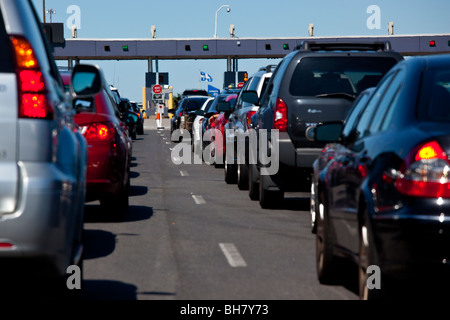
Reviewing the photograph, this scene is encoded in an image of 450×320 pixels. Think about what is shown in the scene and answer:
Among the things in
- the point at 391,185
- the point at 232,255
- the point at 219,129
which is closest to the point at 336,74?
the point at 232,255

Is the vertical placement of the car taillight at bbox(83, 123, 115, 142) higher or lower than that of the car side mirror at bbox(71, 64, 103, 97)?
lower

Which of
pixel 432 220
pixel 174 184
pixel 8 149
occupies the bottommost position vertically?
pixel 174 184

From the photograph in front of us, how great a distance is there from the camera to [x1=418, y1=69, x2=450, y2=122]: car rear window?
622 centimetres

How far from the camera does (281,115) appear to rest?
43.1 ft

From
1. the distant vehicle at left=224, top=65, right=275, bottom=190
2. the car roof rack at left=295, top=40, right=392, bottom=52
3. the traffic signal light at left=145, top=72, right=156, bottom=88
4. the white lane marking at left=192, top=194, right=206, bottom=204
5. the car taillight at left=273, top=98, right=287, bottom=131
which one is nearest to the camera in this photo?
the car taillight at left=273, top=98, right=287, bottom=131

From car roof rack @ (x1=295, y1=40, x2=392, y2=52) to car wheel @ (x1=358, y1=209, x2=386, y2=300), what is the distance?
22.6ft

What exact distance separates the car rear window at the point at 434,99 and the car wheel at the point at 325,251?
175cm

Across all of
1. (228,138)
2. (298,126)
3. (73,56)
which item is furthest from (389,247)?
(73,56)

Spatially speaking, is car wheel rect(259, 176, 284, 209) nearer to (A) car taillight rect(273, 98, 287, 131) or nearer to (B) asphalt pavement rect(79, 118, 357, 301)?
(B) asphalt pavement rect(79, 118, 357, 301)

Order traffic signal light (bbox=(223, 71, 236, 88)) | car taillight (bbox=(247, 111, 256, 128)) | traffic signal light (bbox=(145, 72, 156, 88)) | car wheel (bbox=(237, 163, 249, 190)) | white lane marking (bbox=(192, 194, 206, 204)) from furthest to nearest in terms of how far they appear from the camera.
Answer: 1. traffic signal light (bbox=(223, 71, 236, 88))
2. traffic signal light (bbox=(145, 72, 156, 88))
3. car wheel (bbox=(237, 163, 249, 190))
4. car taillight (bbox=(247, 111, 256, 128))
5. white lane marking (bbox=(192, 194, 206, 204))

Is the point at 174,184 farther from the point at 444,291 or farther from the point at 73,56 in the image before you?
the point at 73,56

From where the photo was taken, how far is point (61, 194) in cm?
533

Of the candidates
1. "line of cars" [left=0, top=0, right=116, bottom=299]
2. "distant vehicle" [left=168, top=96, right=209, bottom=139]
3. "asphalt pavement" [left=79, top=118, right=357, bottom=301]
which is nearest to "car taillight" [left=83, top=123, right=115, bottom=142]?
"asphalt pavement" [left=79, top=118, right=357, bottom=301]

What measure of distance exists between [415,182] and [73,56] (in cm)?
7691
